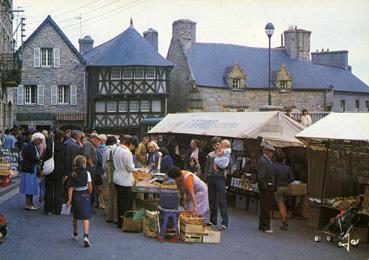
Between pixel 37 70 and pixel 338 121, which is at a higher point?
pixel 37 70

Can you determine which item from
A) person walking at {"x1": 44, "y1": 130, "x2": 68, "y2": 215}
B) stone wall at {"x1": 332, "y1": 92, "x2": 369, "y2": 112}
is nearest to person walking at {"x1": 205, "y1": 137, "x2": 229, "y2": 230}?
person walking at {"x1": 44, "y1": 130, "x2": 68, "y2": 215}

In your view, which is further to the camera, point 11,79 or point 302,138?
point 11,79

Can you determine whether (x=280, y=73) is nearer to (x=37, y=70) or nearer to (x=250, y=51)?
(x=250, y=51)

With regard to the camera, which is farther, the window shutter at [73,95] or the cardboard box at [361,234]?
the window shutter at [73,95]

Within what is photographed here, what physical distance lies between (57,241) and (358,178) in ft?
18.7

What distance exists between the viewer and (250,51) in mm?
49625

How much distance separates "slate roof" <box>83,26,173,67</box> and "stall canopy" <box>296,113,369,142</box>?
1250 inches

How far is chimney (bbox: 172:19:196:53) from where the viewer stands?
4638cm

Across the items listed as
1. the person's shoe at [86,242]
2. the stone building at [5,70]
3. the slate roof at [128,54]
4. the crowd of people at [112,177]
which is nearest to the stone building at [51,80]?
the slate roof at [128,54]

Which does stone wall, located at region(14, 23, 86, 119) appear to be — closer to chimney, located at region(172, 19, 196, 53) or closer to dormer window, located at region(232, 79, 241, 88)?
chimney, located at region(172, 19, 196, 53)

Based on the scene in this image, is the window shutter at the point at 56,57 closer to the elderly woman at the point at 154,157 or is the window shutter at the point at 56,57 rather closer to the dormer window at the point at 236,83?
the dormer window at the point at 236,83

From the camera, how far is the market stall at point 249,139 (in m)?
14.4

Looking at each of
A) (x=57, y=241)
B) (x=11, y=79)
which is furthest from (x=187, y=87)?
(x=57, y=241)

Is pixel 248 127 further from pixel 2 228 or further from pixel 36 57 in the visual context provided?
pixel 36 57
